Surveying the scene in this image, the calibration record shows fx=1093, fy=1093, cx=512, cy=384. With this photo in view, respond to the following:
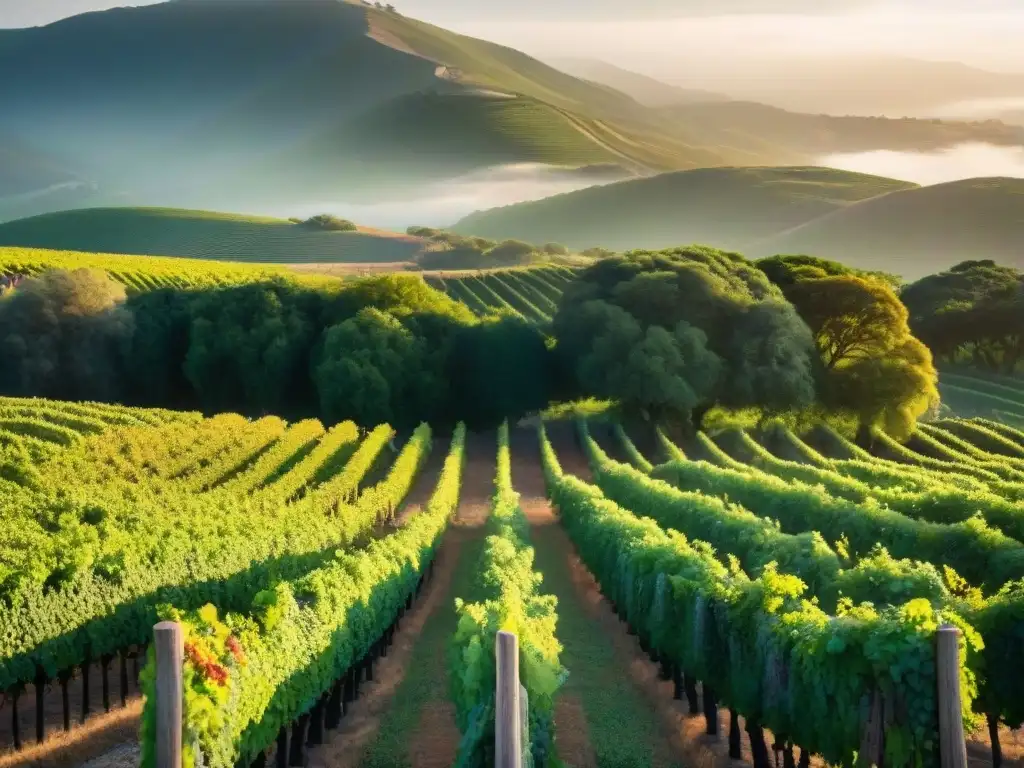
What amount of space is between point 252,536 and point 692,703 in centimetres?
913

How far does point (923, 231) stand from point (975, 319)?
90.5 metres

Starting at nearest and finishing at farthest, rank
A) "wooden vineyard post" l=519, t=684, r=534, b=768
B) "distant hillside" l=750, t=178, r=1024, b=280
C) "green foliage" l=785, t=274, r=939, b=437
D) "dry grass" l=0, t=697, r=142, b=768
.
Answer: "wooden vineyard post" l=519, t=684, r=534, b=768 < "dry grass" l=0, t=697, r=142, b=768 < "green foliage" l=785, t=274, r=939, b=437 < "distant hillside" l=750, t=178, r=1024, b=280

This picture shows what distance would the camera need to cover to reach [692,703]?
15914 millimetres

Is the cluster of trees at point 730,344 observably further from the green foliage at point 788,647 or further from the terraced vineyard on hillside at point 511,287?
the green foliage at point 788,647

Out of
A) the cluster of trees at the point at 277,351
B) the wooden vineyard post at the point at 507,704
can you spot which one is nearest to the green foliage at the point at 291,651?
the wooden vineyard post at the point at 507,704

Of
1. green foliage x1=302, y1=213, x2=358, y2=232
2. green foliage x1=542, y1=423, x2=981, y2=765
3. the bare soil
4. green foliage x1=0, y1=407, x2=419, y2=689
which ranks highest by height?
green foliage x1=302, y1=213, x2=358, y2=232

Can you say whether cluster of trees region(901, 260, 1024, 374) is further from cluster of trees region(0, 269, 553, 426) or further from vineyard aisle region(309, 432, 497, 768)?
vineyard aisle region(309, 432, 497, 768)

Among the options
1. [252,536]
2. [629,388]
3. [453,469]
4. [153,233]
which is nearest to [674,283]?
[629,388]

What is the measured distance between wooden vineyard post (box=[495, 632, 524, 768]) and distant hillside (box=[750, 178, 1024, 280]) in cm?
14735

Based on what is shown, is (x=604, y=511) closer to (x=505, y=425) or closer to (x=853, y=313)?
(x=505, y=425)

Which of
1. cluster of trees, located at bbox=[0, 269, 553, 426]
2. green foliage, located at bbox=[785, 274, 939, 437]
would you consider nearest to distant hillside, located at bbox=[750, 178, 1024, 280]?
green foliage, located at bbox=[785, 274, 939, 437]

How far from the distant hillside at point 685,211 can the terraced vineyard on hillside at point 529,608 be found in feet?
493

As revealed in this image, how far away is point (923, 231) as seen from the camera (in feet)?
515

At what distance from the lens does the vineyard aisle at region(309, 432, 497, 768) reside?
14367mm
